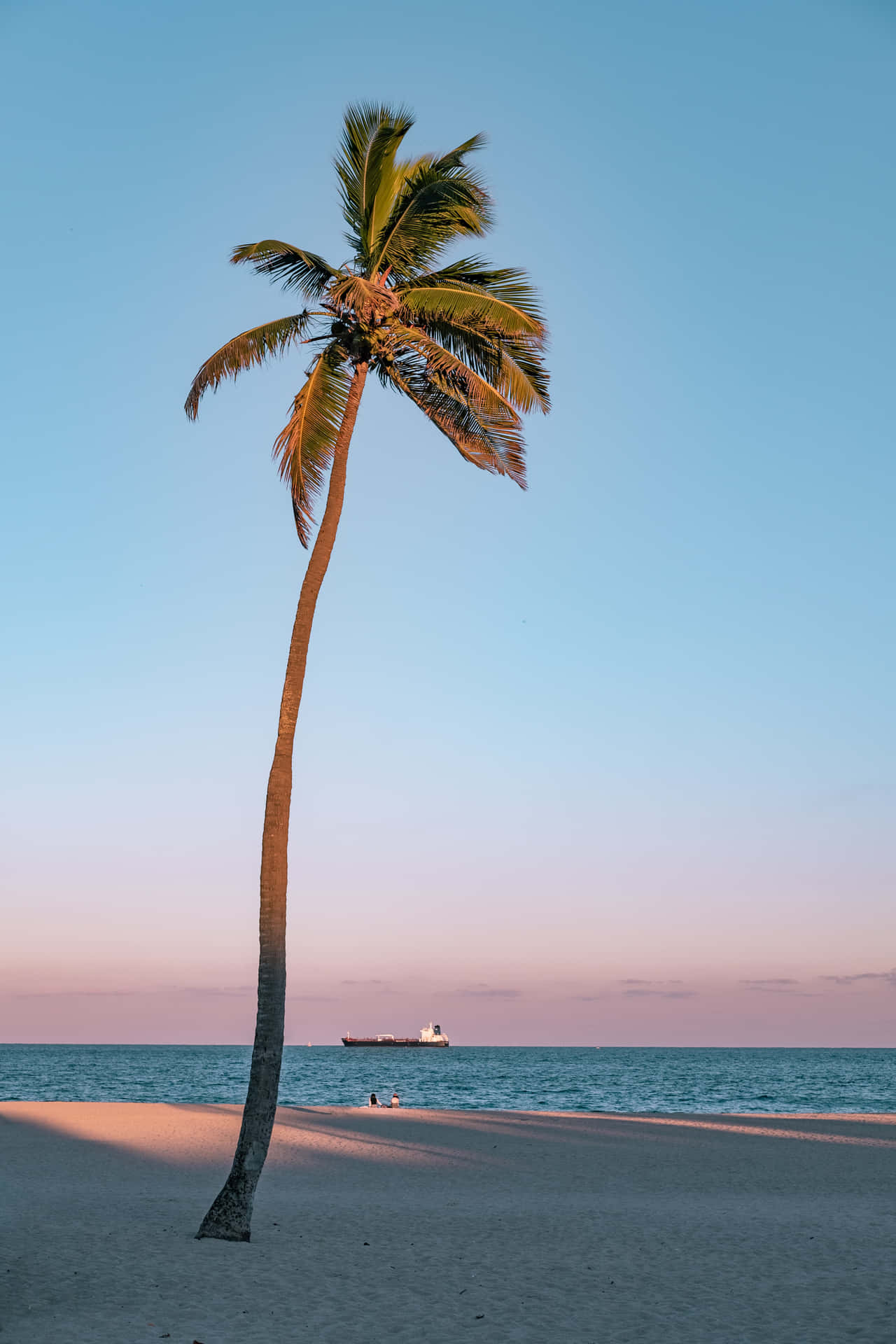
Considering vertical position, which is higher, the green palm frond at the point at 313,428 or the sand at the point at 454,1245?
the green palm frond at the point at 313,428

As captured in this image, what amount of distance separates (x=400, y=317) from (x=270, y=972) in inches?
330

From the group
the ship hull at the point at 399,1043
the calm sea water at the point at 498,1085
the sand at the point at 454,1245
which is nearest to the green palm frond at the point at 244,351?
the sand at the point at 454,1245

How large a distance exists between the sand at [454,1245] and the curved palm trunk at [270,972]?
49 cm

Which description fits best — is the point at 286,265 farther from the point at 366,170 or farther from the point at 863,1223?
the point at 863,1223

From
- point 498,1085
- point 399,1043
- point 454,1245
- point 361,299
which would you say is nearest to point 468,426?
point 361,299

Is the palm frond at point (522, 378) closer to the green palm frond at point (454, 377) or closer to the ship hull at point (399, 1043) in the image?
the green palm frond at point (454, 377)

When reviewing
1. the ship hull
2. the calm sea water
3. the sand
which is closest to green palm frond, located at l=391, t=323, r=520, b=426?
the sand

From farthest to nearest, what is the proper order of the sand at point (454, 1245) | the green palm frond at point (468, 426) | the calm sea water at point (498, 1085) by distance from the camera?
the calm sea water at point (498, 1085), the green palm frond at point (468, 426), the sand at point (454, 1245)

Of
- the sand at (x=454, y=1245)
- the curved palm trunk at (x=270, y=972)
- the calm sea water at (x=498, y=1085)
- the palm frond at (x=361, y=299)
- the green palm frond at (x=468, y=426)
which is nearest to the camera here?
the sand at (x=454, y=1245)

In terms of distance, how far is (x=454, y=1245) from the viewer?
1284cm

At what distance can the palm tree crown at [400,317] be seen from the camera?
1312cm

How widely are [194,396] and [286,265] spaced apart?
6.92ft

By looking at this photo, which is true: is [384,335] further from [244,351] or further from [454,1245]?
[454,1245]

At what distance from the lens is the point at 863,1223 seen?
14.8 meters
